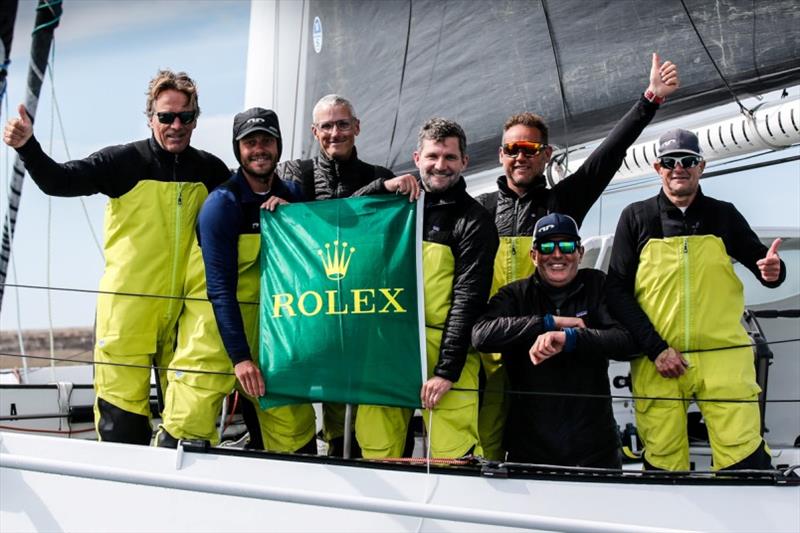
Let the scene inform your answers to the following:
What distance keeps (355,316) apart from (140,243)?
0.79 meters

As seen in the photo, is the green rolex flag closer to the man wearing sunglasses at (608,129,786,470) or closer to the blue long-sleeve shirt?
the blue long-sleeve shirt

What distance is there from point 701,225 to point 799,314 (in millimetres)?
1713

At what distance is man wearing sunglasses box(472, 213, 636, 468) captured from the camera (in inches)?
142

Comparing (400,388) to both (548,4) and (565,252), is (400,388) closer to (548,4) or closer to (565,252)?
(565,252)

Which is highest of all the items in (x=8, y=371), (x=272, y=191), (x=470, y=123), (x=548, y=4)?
(x=548, y=4)

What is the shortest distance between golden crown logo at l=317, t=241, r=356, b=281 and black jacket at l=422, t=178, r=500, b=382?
0.26 metres

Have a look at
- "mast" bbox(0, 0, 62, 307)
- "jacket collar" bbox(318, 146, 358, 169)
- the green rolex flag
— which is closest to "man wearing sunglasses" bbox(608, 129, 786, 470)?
the green rolex flag

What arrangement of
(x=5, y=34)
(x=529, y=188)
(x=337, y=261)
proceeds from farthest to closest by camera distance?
(x=5, y=34)
(x=529, y=188)
(x=337, y=261)

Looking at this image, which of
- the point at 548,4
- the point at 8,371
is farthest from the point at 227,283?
the point at 8,371

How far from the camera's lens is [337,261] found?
3.73 m

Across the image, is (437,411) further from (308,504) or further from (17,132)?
(17,132)

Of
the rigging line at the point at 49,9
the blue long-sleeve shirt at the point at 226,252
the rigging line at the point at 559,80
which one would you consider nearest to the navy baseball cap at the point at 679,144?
the blue long-sleeve shirt at the point at 226,252

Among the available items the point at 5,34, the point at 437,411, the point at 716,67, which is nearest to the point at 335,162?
the point at 437,411

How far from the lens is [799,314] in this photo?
17.2 feet
